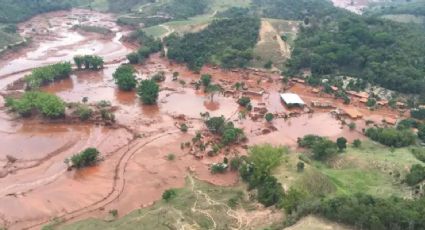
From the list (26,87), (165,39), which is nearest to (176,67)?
(165,39)

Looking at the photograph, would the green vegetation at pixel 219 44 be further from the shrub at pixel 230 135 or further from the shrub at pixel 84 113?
the shrub at pixel 230 135

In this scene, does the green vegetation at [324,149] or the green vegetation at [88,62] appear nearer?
the green vegetation at [324,149]

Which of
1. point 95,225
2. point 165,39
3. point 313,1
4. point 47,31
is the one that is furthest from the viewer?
point 313,1

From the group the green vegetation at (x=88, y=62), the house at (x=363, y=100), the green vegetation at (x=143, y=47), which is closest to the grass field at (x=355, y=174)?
the house at (x=363, y=100)

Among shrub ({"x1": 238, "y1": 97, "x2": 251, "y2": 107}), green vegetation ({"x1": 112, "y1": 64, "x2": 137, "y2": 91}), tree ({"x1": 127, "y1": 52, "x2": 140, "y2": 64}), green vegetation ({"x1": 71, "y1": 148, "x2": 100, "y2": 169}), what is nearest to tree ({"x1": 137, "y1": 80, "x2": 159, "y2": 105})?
green vegetation ({"x1": 112, "y1": 64, "x2": 137, "y2": 91})

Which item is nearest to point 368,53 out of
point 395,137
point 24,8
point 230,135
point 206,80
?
point 206,80

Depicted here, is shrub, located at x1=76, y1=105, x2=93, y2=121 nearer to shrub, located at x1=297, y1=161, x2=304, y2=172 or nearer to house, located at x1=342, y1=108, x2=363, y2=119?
shrub, located at x1=297, y1=161, x2=304, y2=172

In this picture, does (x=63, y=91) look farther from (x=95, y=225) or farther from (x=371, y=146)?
(x=371, y=146)

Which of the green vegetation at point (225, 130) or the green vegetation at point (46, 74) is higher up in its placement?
the green vegetation at point (46, 74)
